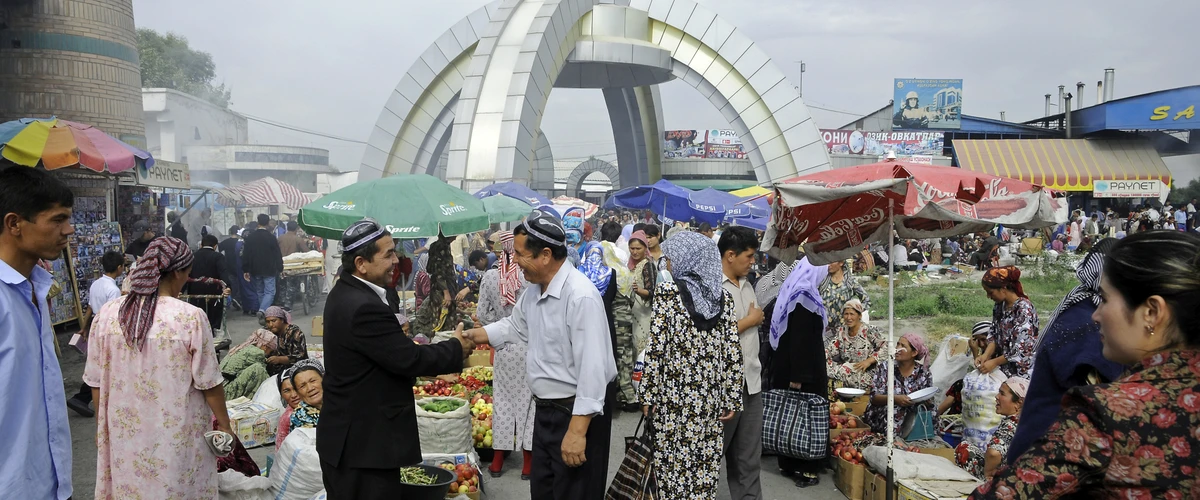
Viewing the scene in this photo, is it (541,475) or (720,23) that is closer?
(541,475)

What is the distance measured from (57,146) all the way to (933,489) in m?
8.89

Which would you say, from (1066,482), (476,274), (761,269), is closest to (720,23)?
(761,269)

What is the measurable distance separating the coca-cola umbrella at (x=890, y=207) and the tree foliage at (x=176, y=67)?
44.0 meters

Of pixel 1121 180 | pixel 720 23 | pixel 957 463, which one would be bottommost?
pixel 957 463

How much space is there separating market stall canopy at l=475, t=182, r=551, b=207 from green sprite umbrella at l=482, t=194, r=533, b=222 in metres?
0.66

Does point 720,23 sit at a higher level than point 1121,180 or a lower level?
higher

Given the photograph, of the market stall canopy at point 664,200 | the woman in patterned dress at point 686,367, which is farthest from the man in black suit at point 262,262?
the woman in patterned dress at point 686,367

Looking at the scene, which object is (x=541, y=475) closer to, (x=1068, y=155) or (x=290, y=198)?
(x=290, y=198)

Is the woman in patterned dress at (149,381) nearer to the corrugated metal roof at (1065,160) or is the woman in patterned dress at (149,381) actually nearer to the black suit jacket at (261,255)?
the black suit jacket at (261,255)

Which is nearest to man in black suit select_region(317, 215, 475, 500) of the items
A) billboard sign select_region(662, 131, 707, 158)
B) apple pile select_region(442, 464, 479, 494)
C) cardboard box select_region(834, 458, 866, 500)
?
apple pile select_region(442, 464, 479, 494)

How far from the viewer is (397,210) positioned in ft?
22.9

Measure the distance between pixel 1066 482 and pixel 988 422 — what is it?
3.99 meters

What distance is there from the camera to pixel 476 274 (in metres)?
10.6

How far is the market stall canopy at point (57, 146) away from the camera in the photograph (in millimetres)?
7645
